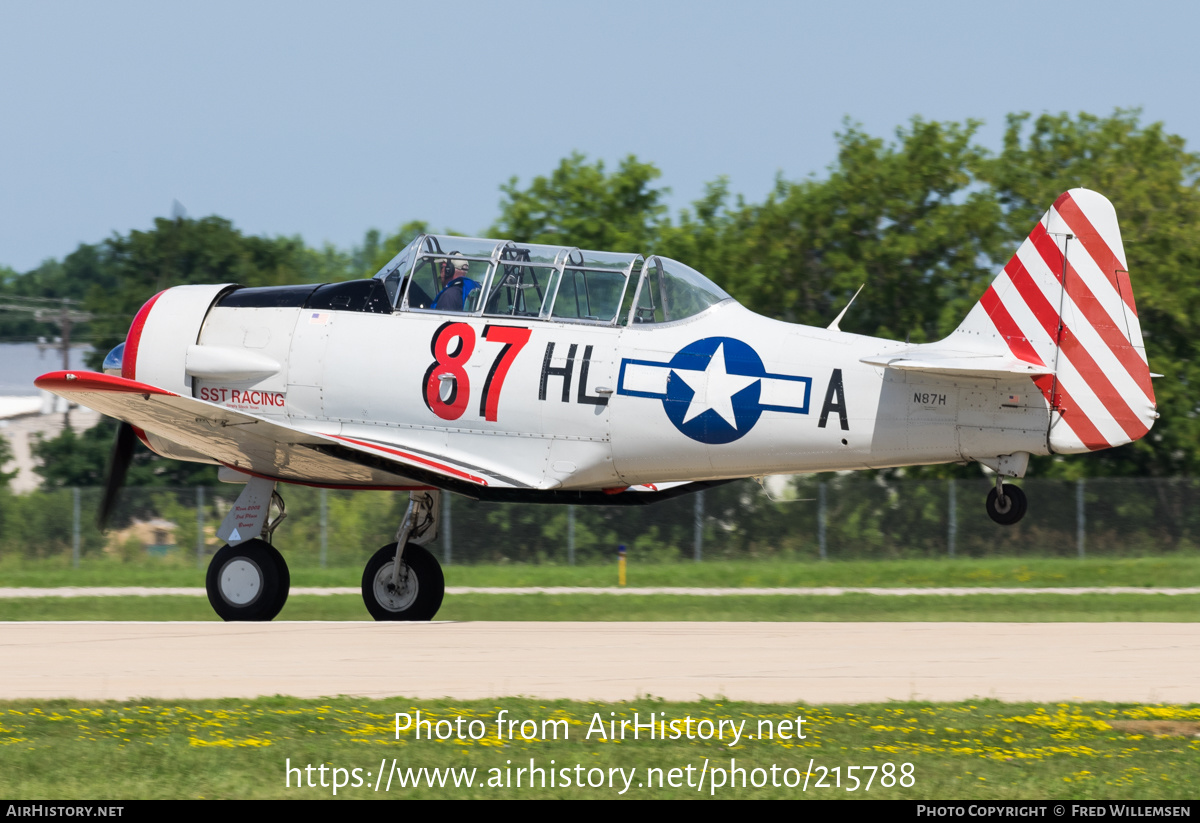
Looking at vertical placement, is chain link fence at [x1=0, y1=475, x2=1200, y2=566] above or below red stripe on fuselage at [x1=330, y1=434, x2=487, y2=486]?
below

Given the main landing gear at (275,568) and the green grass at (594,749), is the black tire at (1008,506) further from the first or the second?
the main landing gear at (275,568)

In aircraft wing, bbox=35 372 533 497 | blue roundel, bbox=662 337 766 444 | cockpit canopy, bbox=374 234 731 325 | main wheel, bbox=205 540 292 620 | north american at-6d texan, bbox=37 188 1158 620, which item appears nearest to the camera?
north american at-6d texan, bbox=37 188 1158 620

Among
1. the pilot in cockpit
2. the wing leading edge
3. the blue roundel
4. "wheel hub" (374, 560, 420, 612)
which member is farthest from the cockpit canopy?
"wheel hub" (374, 560, 420, 612)

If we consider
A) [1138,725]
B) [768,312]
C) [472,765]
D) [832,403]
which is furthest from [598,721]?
Answer: [768,312]

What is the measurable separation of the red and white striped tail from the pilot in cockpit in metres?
5.12

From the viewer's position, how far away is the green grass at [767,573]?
26562 mm

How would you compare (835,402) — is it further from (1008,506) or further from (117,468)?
(117,468)

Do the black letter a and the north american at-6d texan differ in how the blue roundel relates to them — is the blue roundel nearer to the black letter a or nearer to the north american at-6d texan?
the north american at-6d texan

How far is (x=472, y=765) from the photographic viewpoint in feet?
25.3

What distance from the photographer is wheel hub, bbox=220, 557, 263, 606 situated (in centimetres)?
1505

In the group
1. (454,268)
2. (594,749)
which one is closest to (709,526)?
(454,268)
